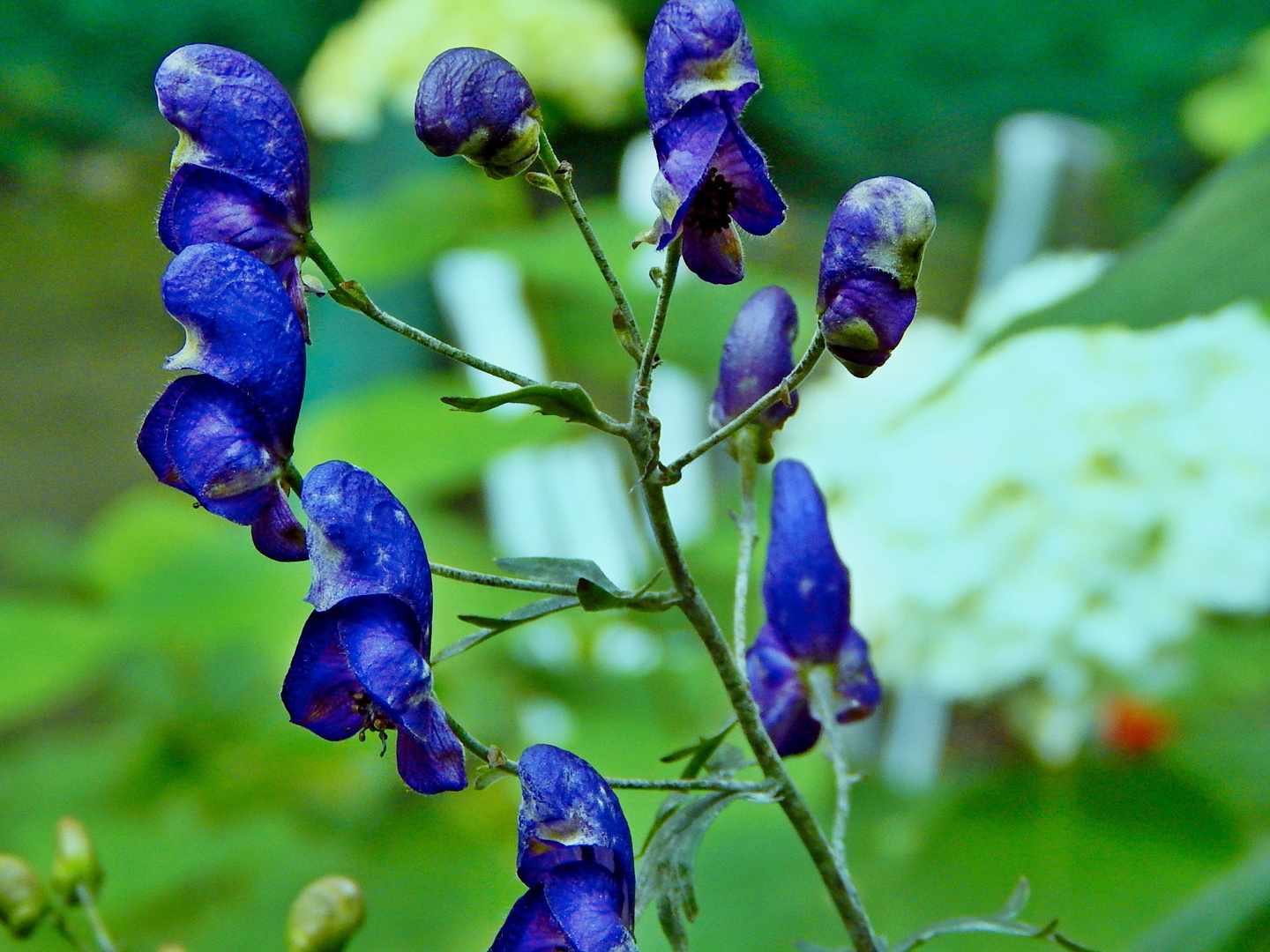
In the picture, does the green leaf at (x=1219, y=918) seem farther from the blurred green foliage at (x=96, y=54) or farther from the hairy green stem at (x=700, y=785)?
the blurred green foliage at (x=96, y=54)

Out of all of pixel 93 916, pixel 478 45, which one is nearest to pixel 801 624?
pixel 93 916

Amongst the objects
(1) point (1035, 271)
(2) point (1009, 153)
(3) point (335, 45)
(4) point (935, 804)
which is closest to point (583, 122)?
(3) point (335, 45)

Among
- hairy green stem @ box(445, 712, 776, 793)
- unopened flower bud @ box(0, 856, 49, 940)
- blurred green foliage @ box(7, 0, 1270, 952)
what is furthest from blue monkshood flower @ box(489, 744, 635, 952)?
blurred green foliage @ box(7, 0, 1270, 952)

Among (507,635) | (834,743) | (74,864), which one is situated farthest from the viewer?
(507,635)

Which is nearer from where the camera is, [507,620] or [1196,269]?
[507,620]

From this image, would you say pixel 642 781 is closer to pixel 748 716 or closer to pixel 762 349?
pixel 748 716

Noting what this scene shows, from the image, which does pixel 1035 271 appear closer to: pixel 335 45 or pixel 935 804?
pixel 935 804
